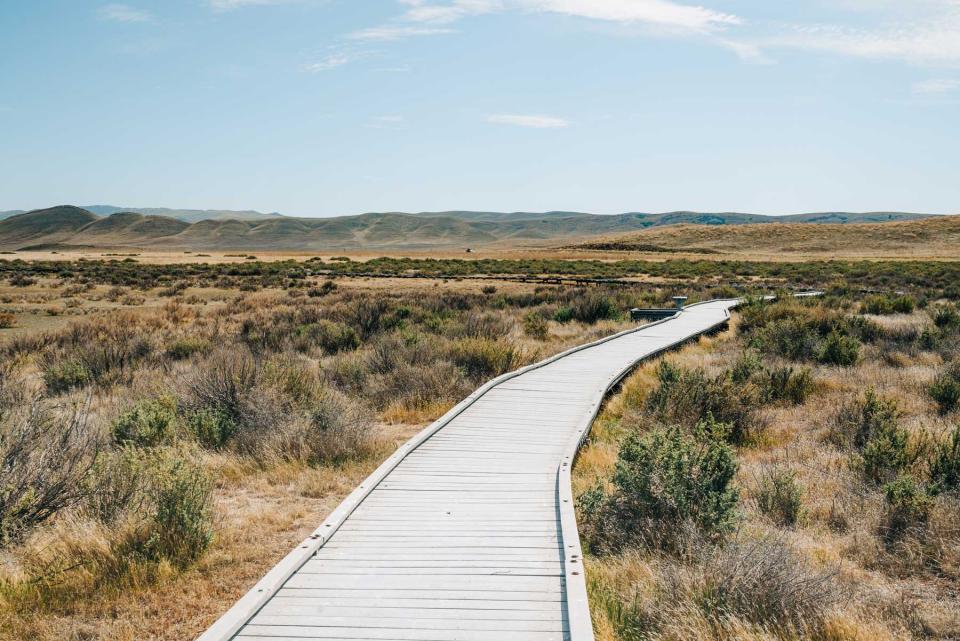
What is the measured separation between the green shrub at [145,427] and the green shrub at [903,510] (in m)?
7.10

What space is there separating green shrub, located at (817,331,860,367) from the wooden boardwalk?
25.1ft

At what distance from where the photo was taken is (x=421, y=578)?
4.29m

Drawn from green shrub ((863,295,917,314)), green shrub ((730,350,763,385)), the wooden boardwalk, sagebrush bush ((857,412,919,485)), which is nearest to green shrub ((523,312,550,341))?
green shrub ((730,350,763,385))

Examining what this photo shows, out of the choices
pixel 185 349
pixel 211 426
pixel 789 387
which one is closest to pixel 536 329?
pixel 789 387

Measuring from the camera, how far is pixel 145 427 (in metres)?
7.52

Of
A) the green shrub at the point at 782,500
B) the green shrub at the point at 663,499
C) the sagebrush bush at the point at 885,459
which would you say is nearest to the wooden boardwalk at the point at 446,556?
the green shrub at the point at 663,499

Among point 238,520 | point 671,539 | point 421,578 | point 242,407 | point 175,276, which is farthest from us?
point 175,276

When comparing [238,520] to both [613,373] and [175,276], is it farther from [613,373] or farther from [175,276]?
[175,276]

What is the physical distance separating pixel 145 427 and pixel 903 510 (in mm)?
7471

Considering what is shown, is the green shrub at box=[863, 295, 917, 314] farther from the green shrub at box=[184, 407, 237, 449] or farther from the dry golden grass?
the green shrub at box=[184, 407, 237, 449]

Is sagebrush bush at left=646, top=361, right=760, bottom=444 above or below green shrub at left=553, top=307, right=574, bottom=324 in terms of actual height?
below

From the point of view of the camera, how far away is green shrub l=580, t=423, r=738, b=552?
17.4 feet

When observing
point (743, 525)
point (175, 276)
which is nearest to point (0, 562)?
point (743, 525)

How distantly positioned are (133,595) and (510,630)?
8.61ft
